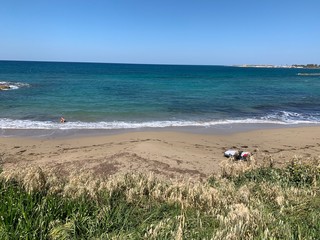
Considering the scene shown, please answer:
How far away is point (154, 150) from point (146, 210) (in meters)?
7.24

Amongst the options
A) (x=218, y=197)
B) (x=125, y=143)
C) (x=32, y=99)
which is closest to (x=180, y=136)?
(x=125, y=143)

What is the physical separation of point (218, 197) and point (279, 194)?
1324 mm

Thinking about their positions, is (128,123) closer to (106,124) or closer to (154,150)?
(106,124)

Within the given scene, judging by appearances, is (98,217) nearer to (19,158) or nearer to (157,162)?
(157,162)

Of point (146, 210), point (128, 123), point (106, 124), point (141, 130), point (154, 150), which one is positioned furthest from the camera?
point (128, 123)

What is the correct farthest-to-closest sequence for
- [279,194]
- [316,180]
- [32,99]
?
[32,99] < [316,180] < [279,194]

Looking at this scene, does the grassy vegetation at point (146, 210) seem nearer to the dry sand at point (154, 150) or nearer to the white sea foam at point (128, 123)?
the dry sand at point (154, 150)

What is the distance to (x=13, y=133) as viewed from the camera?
48.3 ft

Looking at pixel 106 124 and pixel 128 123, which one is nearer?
pixel 106 124

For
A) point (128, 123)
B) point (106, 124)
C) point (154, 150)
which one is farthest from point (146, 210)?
point (128, 123)

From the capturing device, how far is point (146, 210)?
444 cm

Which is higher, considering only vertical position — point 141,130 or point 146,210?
point 146,210

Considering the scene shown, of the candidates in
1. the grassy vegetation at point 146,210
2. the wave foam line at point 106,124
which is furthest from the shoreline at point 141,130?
the grassy vegetation at point 146,210

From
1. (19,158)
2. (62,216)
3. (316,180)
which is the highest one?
(62,216)
